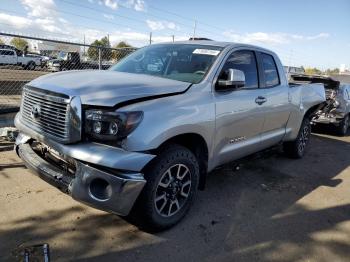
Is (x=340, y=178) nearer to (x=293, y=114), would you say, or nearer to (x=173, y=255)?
(x=293, y=114)

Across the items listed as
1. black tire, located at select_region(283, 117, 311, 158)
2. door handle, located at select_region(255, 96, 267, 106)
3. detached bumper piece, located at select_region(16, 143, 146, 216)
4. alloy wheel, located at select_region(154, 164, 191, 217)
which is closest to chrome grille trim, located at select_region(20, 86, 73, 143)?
detached bumper piece, located at select_region(16, 143, 146, 216)

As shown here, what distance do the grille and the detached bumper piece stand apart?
0.37m

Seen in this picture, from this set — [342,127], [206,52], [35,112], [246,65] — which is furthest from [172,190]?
[342,127]

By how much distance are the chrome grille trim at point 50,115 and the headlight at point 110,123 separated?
202 mm

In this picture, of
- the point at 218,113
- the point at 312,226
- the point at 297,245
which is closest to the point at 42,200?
the point at 218,113

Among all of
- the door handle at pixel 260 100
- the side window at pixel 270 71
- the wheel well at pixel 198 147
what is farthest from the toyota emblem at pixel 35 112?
the side window at pixel 270 71

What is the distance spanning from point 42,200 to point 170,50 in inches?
94.0

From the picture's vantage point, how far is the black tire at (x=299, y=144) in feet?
21.9

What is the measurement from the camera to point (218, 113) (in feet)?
13.2

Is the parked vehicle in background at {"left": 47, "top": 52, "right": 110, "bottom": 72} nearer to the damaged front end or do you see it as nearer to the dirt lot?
the dirt lot

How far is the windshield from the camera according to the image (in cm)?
418

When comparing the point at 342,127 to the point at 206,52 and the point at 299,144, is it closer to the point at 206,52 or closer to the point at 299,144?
the point at 299,144

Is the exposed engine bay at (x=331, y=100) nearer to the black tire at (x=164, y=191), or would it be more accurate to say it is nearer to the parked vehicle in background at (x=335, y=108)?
the parked vehicle in background at (x=335, y=108)

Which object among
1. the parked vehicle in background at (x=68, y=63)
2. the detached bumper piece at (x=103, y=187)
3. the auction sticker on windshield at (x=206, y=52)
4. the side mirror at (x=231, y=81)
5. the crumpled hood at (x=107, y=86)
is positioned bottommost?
the detached bumper piece at (x=103, y=187)
